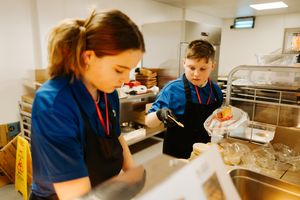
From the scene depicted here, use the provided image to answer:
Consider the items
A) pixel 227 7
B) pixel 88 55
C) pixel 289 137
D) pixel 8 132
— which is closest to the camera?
pixel 88 55

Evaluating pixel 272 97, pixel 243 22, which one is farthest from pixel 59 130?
pixel 243 22

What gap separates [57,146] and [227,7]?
4504mm

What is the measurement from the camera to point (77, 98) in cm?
77

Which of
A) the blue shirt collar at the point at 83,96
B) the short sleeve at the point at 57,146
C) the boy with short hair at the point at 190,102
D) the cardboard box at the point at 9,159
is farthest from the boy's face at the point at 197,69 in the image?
the cardboard box at the point at 9,159

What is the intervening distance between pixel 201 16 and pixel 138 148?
3.23 meters

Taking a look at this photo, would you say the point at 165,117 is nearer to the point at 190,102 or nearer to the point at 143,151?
the point at 190,102

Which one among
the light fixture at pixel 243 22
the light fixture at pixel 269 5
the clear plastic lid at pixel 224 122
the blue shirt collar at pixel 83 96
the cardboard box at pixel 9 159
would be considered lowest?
the cardboard box at pixel 9 159

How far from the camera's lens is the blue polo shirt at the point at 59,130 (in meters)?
0.67

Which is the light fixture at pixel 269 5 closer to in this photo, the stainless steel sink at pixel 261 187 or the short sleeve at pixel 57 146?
the stainless steel sink at pixel 261 187

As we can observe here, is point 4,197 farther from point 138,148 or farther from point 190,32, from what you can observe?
point 190,32

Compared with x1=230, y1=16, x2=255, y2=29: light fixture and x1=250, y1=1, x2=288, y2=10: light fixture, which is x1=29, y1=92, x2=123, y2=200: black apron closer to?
x1=250, y1=1, x2=288, y2=10: light fixture

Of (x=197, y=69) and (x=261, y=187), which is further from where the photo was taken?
(x=197, y=69)

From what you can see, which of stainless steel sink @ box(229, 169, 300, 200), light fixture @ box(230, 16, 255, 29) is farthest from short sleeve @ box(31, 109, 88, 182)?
light fixture @ box(230, 16, 255, 29)

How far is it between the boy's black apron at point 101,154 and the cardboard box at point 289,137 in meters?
0.89
